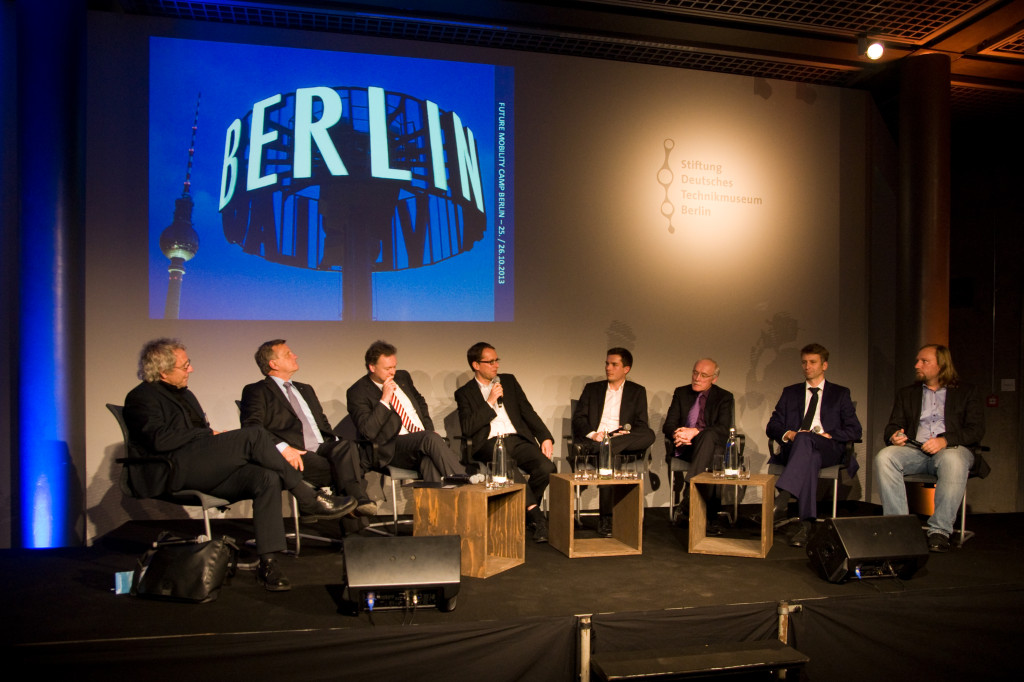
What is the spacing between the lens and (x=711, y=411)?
481cm

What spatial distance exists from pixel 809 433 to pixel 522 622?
2.35 metres

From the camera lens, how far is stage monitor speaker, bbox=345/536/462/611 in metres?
2.78

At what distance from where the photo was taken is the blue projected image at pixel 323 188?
4.84 metres

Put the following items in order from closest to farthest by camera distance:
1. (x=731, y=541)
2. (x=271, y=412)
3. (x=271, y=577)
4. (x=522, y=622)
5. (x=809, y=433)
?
→ (x=522, y=622), (x=271, y=577), (x=271, y=412), (x=731, y=541), (x=809, y=433)

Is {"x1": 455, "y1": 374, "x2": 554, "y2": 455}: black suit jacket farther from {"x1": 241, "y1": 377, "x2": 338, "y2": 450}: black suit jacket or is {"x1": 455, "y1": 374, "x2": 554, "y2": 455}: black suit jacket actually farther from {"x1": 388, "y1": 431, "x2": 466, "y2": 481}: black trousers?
{"x1": 241, "y1": 377, "x2": 338, "y2": 450}: black suit jacket

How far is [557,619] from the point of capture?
2775 mm

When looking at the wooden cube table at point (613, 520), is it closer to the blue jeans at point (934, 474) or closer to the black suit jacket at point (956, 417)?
→ the blue jeans at point (934, 474)

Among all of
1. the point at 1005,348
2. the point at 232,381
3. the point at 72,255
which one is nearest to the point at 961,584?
the point at 1005,348

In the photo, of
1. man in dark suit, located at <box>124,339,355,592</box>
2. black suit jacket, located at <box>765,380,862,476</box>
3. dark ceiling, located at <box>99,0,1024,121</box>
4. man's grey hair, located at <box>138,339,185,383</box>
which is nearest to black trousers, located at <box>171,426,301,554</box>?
man in dark suit, located at <box>124,339,355,592</box>

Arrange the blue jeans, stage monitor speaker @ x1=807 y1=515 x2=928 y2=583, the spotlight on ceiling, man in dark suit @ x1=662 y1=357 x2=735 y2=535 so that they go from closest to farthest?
stage monitor speaker @ x1=807 y1=515 x2=928 y2=583 → the blue jeans → man in dark suit @ x1=662 y1=357 x2=735 y2=535 → the spotlight on ceiling

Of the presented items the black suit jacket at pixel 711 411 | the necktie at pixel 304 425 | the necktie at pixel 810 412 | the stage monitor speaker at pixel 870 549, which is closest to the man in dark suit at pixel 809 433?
the necktie at pixel 810 412

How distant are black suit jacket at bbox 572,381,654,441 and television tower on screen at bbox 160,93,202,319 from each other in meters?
2.67

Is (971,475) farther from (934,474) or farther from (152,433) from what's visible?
(152,433)

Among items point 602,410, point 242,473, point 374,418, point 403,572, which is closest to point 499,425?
point 602,410
